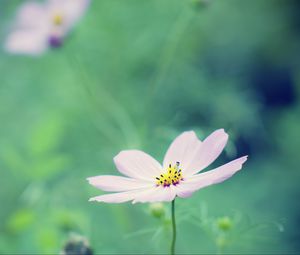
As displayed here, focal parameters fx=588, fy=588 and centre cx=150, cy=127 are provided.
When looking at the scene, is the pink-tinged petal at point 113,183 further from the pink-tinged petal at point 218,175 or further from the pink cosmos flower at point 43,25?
the pink cosmos flower at point 43,25

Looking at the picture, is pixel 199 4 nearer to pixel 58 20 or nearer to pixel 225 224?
pixel 58 20

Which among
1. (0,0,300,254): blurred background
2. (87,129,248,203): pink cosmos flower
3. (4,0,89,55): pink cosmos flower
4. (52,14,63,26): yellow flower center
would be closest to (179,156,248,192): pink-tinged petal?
(87,129,248,203): pink cosmos flower

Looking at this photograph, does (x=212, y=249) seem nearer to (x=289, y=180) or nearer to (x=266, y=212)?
(x=266, y=212)

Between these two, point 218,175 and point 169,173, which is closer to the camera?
point 218,175

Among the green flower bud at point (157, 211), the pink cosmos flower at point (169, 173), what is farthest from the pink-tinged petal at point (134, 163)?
the green flower bud at point (157, 211)

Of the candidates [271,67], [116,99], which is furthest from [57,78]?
[271,67]

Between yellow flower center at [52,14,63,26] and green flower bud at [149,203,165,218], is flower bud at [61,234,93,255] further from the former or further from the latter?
yellow flower center at [52,14,63,26]

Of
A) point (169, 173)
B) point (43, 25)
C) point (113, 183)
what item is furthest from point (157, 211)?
point (43, 25)

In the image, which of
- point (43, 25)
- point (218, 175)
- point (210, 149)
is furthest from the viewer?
point (43, 25)
